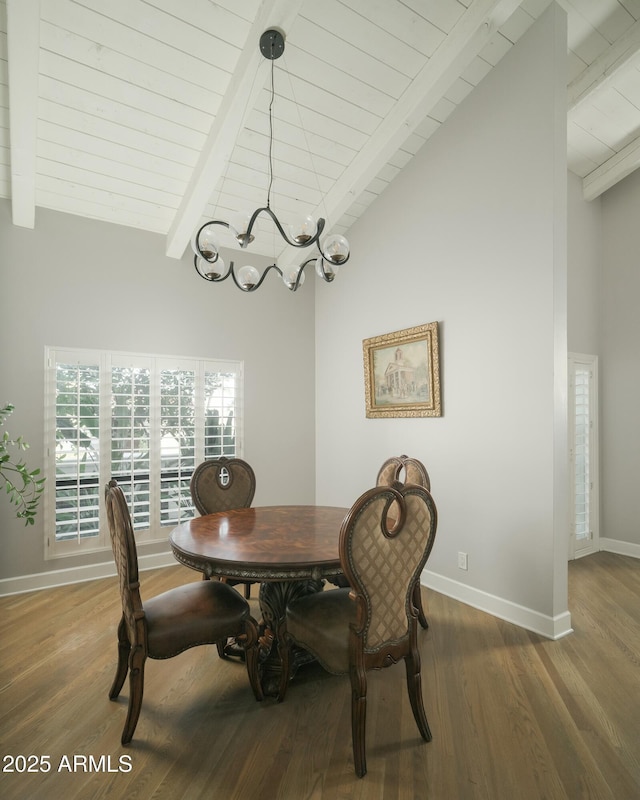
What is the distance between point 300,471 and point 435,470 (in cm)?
183

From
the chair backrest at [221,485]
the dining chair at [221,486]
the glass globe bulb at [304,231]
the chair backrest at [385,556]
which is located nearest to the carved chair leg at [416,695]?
the chair backrest at [385,556]

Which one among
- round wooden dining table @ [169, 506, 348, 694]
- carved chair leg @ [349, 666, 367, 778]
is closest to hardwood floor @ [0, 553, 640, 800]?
carved chair leg @ [349, 666, 367, 778]

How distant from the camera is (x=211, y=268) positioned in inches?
94.2

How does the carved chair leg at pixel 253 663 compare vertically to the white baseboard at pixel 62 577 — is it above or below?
above

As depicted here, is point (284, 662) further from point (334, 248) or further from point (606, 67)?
point (606, 67)

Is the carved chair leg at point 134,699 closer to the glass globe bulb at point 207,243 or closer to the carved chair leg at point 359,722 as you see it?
the carved chair leg at point 359,722

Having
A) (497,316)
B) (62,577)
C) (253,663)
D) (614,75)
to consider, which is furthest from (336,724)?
(614,75)

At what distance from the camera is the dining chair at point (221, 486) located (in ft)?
10.2

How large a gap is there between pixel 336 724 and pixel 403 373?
2.60 metres

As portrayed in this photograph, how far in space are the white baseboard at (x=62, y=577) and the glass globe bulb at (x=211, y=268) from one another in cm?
275

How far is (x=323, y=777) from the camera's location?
1.62m

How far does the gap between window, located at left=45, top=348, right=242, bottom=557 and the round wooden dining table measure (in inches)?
55.7

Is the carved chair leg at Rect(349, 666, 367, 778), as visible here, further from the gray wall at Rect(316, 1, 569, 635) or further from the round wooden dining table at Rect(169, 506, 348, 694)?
the gray wall at Rect(316, 1, 569, 635)

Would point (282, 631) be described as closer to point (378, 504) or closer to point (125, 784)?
point (125, 784)
